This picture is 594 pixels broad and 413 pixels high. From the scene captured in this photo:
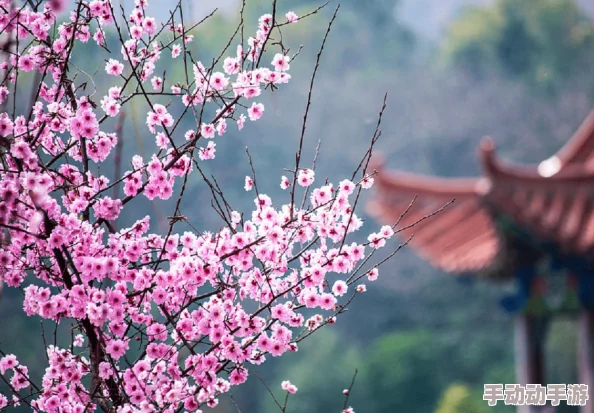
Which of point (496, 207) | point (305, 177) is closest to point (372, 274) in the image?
point (305, 177)

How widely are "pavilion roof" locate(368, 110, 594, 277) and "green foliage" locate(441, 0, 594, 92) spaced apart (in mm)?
18104

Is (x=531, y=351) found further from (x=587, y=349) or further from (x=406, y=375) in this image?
(x=406, y=375)

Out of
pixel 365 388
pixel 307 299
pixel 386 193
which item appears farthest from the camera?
pixel 365 388

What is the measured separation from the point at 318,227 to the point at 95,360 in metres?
0.51

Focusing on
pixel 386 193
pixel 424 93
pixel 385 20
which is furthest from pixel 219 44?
pixel 386 193

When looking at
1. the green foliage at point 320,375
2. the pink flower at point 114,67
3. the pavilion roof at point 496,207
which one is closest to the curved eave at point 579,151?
the pavilion roof at point 496,207

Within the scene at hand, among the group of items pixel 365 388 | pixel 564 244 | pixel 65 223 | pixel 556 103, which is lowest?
pixel 65 223

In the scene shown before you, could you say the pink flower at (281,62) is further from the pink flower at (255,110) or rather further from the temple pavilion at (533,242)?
the temple pavilion at (533,242)

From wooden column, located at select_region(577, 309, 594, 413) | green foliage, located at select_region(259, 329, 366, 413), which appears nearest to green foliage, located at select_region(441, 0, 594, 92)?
green foliage, located at select_region(259, 329, 366, 413)

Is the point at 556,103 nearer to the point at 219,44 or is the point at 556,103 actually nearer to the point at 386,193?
the point at 219,44

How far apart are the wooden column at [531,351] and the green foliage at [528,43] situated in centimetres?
1901

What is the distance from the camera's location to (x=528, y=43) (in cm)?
2414

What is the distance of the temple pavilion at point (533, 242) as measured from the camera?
435 cm

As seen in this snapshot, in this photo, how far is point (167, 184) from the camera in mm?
1730
